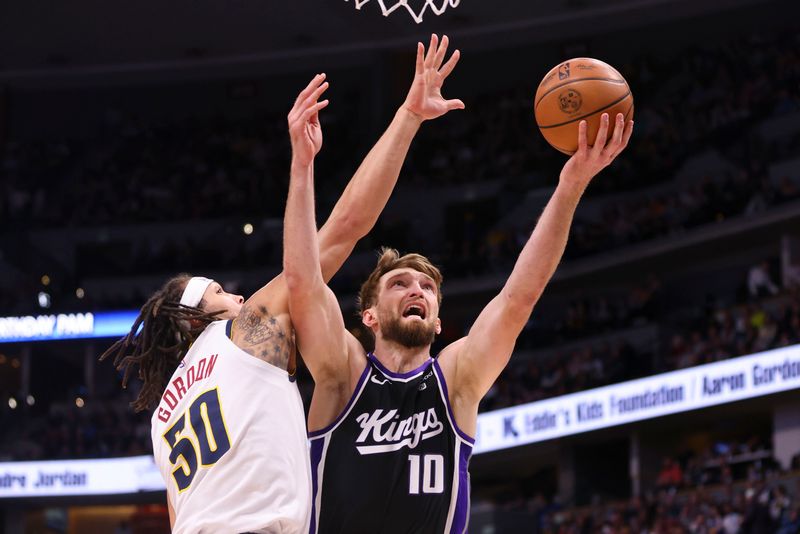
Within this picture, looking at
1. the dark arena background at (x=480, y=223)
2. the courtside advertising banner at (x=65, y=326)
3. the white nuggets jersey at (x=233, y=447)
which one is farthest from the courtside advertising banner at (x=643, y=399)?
the white nuggets jersey at (x=233, y=447)

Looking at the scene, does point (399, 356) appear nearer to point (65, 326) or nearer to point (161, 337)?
point (161, 337)

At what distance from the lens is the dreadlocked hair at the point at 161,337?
4195mm

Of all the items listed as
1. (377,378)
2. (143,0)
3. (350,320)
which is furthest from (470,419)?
(143,0)

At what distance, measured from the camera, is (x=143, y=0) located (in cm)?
2550

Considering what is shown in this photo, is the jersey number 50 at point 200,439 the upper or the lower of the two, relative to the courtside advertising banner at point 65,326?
lower

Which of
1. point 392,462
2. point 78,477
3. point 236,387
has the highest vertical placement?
point 78,477

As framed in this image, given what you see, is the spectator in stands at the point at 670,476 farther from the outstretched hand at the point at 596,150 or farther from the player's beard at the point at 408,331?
the outstretched hand at the point at 596,150

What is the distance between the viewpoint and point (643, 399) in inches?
733

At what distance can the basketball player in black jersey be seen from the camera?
430cm

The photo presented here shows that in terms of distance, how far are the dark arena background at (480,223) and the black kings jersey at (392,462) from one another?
11.1 meters

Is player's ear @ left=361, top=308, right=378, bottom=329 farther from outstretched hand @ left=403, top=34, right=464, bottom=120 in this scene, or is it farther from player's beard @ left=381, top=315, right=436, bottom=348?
outstretched hand @ left=403, top=34, right=464, bottom=120

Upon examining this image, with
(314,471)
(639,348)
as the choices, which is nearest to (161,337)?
(314,471)

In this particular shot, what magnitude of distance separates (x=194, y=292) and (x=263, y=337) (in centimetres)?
43

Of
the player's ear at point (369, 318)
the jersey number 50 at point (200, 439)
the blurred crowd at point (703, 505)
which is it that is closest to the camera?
the jersey number 50 at point (200, 439)
